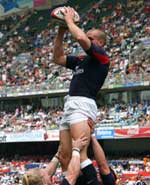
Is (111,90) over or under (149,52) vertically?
under

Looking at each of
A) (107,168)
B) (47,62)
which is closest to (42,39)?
(47,62)

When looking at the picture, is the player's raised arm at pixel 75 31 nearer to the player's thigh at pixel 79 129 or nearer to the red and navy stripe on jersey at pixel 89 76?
the red and navy stripe on jersey at pixel 89 76

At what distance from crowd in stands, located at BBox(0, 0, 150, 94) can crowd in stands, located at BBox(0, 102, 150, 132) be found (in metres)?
1.46

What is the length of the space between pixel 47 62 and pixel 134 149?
26.8ft

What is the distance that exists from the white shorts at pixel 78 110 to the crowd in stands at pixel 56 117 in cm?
1943

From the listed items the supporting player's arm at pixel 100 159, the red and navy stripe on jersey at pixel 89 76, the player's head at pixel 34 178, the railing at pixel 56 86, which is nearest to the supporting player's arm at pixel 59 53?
the red and navy stripe on jersey at pixel 89 76

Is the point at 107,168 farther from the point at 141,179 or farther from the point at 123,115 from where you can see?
the point at 123,115

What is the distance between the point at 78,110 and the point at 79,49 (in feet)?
84.5

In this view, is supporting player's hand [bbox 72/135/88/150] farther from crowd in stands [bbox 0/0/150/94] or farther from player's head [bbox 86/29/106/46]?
crowd in stands [bbox 0/0/150/94]

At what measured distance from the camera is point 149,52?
28438 millimetres

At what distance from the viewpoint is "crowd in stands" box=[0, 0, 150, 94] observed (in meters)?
28.2

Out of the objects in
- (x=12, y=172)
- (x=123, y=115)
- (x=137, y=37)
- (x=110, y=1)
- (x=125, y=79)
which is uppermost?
(x=110, y=1)

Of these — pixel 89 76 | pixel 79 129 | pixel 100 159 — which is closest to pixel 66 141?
pixel 79 129

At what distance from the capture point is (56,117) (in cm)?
2919
